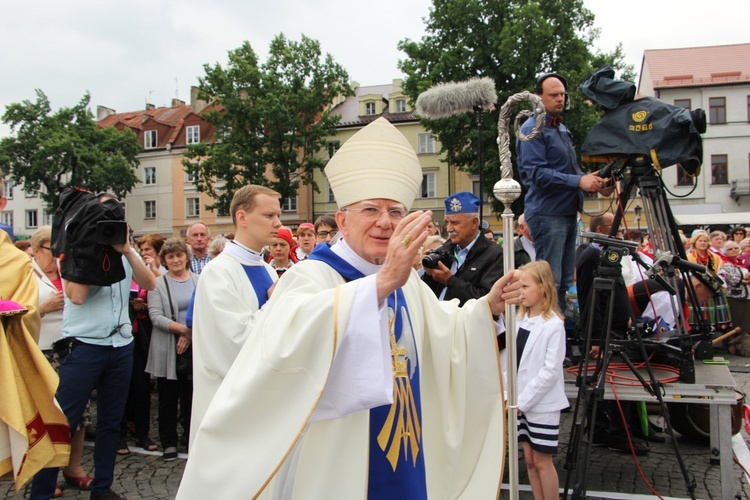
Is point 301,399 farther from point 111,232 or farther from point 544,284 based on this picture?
point 111,232

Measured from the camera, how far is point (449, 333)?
2.72 metres

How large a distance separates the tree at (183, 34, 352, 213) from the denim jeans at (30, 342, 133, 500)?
29.5 meters

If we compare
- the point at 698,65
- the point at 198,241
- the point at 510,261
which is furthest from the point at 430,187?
the point at 510,261

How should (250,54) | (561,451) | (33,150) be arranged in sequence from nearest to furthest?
(561,451) → (250,54) → (33,150)

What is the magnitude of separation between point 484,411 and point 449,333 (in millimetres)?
388

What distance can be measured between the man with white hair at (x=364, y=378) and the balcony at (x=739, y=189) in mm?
38286

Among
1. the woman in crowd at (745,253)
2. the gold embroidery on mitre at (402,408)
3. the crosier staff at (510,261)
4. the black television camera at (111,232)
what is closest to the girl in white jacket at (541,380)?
the crosier staff at (510,261)

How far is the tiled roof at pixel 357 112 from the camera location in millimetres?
40219

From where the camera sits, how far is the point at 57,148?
40031 mm

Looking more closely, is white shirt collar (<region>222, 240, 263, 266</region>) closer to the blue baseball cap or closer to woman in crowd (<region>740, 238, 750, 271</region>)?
the blue baseball cap

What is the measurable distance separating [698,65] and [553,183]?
4013 centimetres

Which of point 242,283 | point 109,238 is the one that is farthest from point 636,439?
point 109,238

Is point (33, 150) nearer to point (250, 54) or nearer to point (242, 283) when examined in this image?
point (250, 54)

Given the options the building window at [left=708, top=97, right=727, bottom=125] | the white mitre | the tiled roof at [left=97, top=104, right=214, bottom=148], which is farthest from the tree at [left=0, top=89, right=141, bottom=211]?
the white mitre
